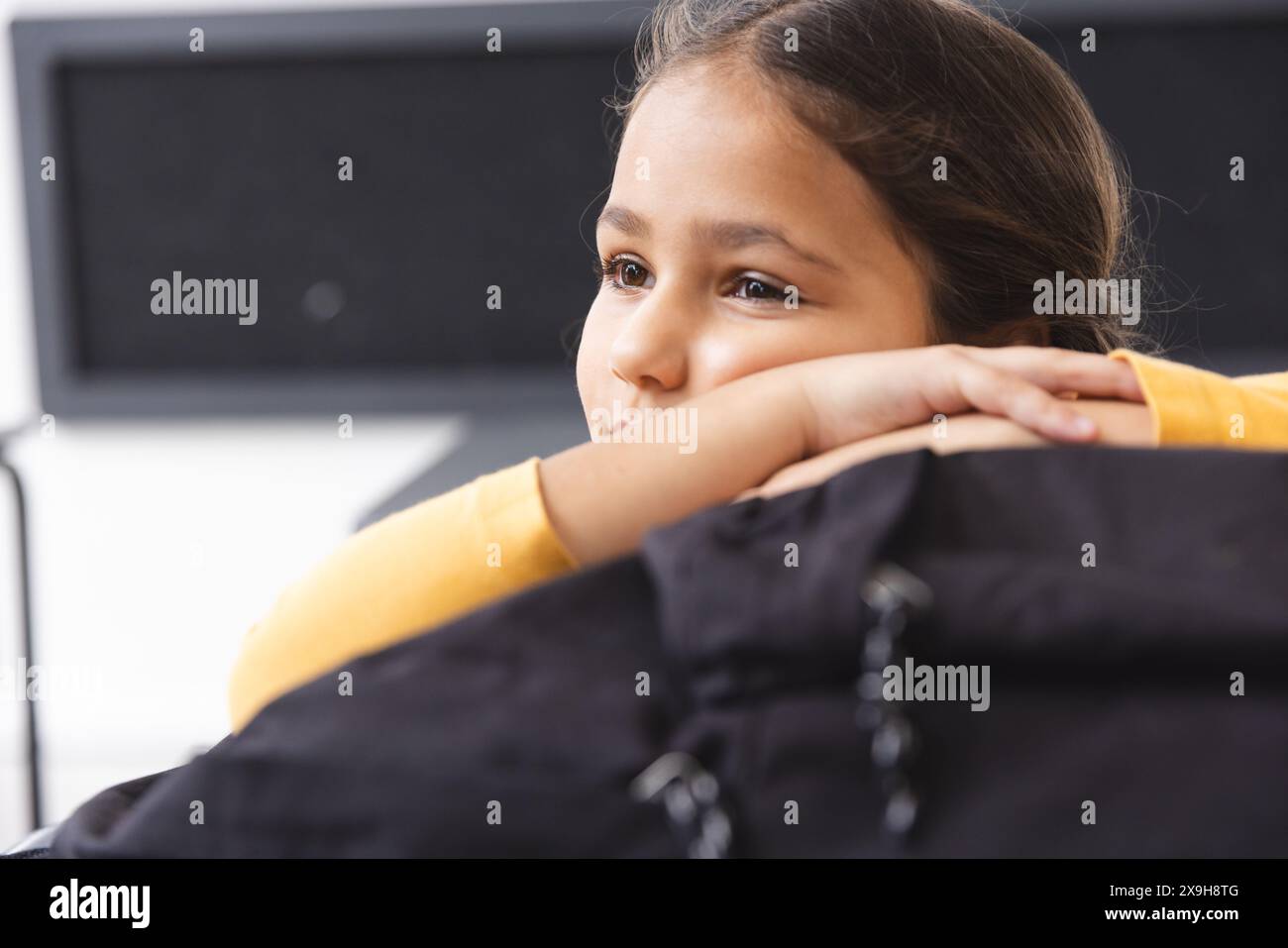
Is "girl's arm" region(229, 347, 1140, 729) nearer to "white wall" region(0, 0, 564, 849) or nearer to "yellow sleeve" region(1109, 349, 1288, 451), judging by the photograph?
"yellow sleeve" region(1109, 349, 1288, 451)

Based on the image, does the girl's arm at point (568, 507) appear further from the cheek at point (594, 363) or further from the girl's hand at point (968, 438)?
the cheek at point (594, 363)

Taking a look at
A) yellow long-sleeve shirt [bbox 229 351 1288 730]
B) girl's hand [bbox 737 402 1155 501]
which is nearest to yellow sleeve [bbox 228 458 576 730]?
yellow long-sleeve shirt [bbox 229 351 1288 730]

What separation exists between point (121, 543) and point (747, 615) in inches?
89.3

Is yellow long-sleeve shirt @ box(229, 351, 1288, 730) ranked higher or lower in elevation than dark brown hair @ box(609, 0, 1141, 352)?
lower

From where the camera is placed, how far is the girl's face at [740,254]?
901 mm

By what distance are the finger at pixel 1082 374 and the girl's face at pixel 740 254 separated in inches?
11.1

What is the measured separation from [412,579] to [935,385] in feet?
0.94

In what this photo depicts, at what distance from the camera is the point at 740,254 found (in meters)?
0.91

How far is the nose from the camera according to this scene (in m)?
0.88

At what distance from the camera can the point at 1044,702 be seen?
427mm

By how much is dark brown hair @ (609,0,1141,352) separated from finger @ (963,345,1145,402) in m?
0.40

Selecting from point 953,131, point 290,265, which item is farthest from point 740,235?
point 290,265

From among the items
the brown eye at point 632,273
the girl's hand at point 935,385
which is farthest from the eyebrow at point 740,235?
the girl's hand at point 935,385
